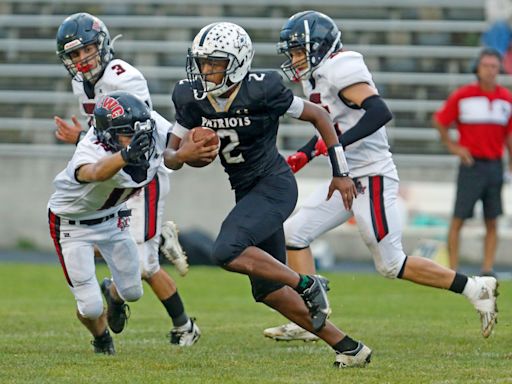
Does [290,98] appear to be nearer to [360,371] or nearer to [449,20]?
[360,371]

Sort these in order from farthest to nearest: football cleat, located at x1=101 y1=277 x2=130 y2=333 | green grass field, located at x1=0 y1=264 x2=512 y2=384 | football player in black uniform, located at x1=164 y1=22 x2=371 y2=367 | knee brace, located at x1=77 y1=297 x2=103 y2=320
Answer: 1. football cleat, located at x1=101 y1=277 x2=130 y2=333
2. knee brace, located at x1=77 y1=297 x2=103 y2=320
3. football player in black uniform, located at x1=164 y1=22 x2=371 y2=367
4. green grass field, located at x1=0 y1=264 x2=512 y2=384

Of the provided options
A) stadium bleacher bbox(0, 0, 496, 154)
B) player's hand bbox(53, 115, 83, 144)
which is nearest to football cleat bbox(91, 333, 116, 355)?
player's hand bbox(53, 115, 83, 144)

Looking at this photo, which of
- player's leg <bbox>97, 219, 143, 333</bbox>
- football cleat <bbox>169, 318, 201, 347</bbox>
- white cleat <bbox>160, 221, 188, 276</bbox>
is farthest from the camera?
white cleat <bbox>160, 221, 188, 276</bbox>

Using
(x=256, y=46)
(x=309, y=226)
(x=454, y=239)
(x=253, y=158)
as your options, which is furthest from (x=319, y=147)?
(x=256, y=46)

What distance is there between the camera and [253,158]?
18.4 ft

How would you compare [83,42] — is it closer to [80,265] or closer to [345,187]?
[80,265]

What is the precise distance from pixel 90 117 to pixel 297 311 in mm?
1905

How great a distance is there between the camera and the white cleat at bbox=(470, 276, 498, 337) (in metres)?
6.45

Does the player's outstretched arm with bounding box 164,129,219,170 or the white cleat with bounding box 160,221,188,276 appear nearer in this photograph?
the player's outstretched arm with bounding box 164,129,219,170

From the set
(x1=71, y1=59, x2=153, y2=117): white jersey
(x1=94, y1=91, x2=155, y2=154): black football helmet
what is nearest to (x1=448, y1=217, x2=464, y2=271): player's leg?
(x1=71, y1=59, x2=153, y2=117): white jersey

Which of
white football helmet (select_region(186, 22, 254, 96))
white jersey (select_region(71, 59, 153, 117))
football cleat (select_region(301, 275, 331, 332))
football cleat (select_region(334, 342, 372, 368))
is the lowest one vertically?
football cleat (select_region(334, 342, 372, 368))

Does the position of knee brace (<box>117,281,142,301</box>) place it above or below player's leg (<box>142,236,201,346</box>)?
above

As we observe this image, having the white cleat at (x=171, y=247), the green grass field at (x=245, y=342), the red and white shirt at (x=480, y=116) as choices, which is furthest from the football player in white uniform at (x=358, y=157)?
the red and white shirt at (x=480, y=116)

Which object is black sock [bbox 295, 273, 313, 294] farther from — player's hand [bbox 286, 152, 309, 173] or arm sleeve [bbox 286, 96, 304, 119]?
player's hand [bbox 286, 152, 309, 173]
